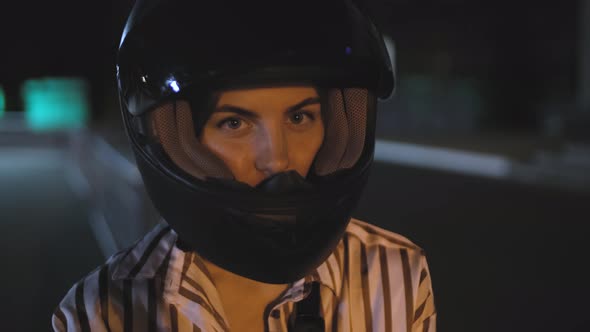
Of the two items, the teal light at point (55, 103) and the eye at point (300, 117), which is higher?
the teal light at point (55, 103)

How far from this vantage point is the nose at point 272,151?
989 millimetres

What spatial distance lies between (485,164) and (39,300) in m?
7.40

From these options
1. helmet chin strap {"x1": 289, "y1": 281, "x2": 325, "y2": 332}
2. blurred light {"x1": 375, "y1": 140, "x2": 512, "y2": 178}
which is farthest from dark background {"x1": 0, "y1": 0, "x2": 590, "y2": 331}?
helmet chin strap {"x1": 289, "y1": 281, "x2": 325, "y2": 332}

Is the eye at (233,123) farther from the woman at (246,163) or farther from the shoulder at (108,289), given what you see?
the shoulder at (108,289)

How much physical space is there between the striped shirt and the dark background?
1.85 ft

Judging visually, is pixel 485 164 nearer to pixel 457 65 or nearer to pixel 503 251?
pixel 503 251

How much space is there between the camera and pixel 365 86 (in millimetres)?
1082

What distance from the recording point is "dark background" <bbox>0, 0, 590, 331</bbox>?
374 centimetres

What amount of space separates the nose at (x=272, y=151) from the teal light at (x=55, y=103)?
22565mm

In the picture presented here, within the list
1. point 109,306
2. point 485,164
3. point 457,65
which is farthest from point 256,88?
point 457,65

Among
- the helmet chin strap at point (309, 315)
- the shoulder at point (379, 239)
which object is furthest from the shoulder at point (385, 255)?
the helmet chin strap at point (309, 315)

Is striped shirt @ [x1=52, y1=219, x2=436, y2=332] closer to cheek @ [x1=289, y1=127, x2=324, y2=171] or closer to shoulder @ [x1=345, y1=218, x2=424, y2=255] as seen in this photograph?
shoulder @ [x1=345, y1=218, x2=424, y2=255]

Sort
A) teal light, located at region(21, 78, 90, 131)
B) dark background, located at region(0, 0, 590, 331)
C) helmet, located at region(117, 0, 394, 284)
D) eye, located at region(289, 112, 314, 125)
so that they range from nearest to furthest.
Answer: helmet, located at region(117, 0, 394, 284) < eye, located at region(289, 112, 314, 125) < dark background, located at region(0, 0, 590, 331) < teal light, located at region(21, 78, 90, 131)

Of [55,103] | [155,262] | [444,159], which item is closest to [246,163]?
[155,262]
